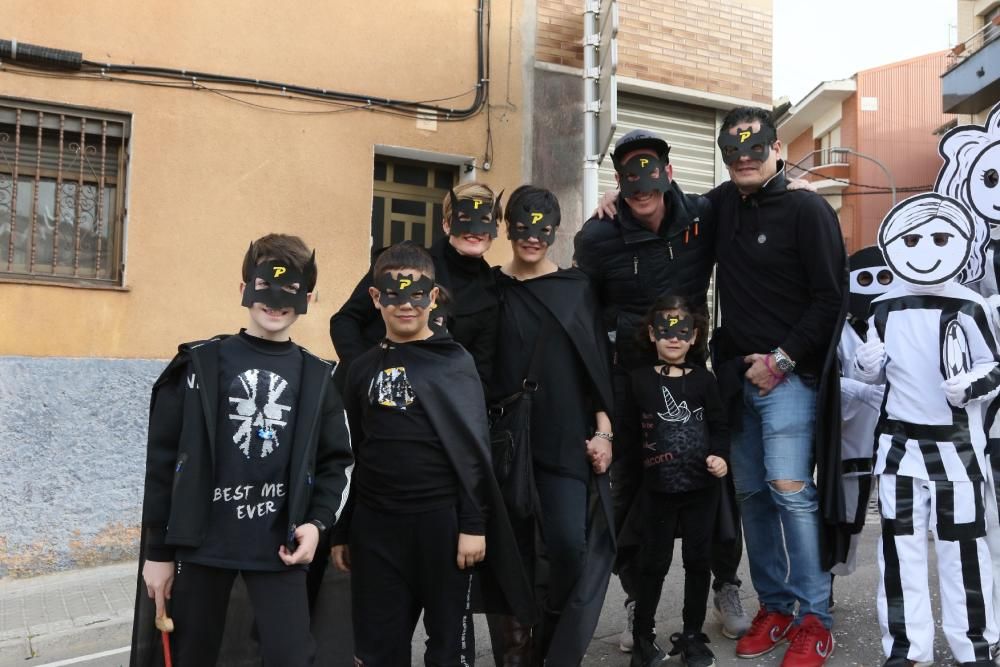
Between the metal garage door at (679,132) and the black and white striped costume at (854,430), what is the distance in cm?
429

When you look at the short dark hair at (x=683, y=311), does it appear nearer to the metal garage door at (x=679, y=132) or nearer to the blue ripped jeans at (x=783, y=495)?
the blue ripped jeans at (x=783, y=495)

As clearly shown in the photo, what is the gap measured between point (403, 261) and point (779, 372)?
5.91 ft

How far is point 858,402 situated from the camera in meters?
4.39

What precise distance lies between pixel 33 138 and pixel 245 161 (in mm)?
1485

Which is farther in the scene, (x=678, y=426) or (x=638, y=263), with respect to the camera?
(x=638, y=263)

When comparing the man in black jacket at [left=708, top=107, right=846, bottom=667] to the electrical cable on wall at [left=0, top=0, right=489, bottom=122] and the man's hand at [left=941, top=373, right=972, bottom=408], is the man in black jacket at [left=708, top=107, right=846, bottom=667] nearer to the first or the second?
the man's hand at [left=941, top=373, right=972, bottom=408]

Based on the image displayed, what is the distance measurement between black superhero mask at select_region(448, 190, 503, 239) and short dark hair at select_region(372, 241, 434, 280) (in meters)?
0.33

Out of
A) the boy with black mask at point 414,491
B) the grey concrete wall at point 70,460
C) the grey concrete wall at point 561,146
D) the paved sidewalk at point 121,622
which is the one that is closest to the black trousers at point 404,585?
the boy with black mask at point 414,491

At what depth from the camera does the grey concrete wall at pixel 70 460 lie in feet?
19.9

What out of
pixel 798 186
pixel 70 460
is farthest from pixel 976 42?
pixel 70 460

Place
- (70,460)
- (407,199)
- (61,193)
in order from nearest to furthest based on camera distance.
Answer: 1. (70,460)
2. (61,193)
3. (407,199)

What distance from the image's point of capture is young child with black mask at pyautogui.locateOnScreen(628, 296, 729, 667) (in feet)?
12.6

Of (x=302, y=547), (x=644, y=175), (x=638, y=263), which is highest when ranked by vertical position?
(x=644, y=175)

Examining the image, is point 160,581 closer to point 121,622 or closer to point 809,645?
point 809,645
